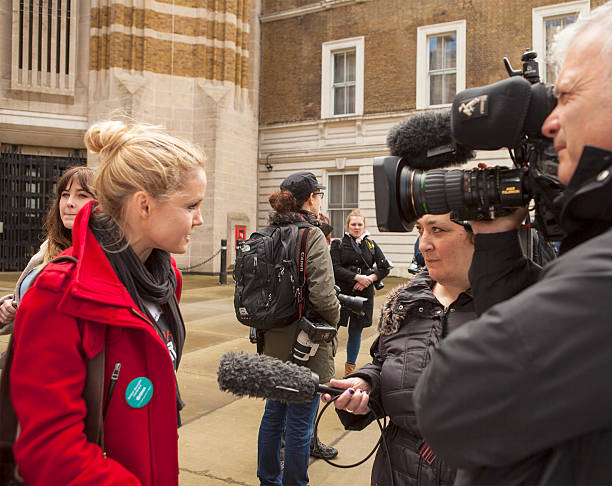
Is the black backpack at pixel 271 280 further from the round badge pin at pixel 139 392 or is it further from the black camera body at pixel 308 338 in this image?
the round badge pin at pixel 139 392

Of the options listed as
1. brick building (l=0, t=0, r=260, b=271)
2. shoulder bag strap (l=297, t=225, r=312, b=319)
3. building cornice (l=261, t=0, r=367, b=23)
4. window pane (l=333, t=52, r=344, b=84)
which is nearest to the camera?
shoulder bag strap (l=297, t=225, r=312, b=319)

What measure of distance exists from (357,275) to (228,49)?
12.5 meters

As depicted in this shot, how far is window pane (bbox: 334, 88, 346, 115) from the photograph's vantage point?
17156 mm

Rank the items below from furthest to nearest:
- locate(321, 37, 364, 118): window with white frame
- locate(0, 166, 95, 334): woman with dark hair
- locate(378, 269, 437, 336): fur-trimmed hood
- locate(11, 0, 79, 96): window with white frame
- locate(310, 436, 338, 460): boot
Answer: locate(321, 37, 364, 118): window with white frame < locate(11, 0, 79, 96): window with white frame < locate(310, 436, 338, 460): boot < locate(0, 166, 95, 334): woman with dark hair < locate(378, 269, 437, 336): fur-trimmed hood

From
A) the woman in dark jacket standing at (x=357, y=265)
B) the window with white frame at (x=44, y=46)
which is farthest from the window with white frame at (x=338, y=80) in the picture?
the woman in dark jacket standing at (x=357, y=265)

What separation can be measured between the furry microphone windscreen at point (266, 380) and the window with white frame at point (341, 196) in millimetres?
15260

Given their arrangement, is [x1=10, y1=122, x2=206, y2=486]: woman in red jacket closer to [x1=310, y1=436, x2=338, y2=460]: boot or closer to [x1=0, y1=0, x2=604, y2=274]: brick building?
[x1=310, y1=436, x2=338, y2=460]: boot

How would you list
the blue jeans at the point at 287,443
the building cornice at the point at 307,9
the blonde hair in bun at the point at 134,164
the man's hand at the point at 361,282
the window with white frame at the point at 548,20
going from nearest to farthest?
the blonde hair in bun at the point at 134,164
the blue jeans at the point at 287,443
the man's hand at the point at 361,282
the window with white frame at the point at 548,20
the building cornice at the point at 307,9

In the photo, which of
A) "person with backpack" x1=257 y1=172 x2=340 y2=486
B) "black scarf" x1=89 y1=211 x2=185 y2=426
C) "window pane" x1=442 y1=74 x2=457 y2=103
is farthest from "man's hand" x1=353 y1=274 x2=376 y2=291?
"window pane" x1=442 y1=74 x2=457 y2=103

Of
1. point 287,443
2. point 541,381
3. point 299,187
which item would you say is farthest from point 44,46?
point 541,381

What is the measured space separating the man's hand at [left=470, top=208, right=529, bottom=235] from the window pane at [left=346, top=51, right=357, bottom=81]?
54.5 feet

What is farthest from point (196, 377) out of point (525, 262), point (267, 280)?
point (525, 262)

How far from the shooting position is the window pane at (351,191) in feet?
55.1

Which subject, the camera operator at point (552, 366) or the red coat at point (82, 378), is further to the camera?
the red coat at point (82, 378)
